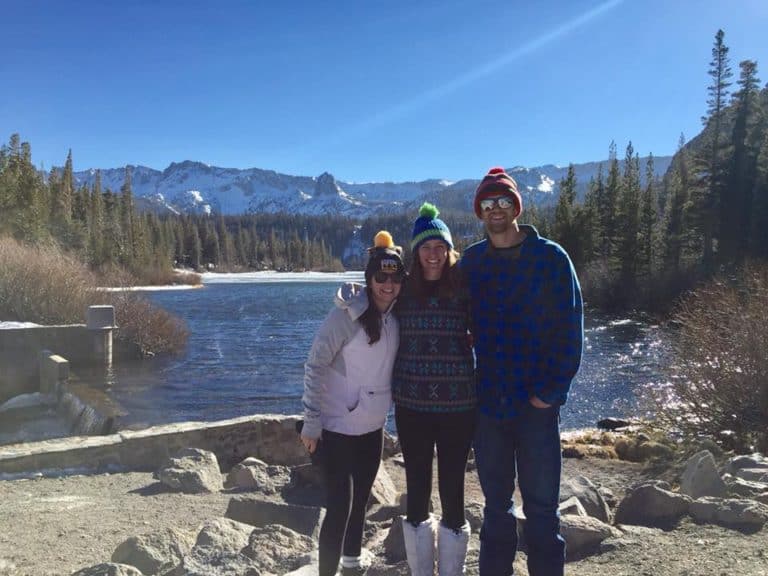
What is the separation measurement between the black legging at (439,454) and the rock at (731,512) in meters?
2.47

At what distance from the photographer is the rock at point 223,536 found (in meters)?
4.27

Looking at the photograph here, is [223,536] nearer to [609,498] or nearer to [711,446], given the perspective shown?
[609,498]

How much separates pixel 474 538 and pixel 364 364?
2.06 metres

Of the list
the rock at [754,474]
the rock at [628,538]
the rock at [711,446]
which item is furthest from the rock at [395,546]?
the rock at [711,446]

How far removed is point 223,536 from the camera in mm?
4391

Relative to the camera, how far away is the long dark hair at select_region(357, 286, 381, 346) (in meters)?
3.37

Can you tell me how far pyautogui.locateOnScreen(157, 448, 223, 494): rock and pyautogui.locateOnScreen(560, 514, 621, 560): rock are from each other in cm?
411

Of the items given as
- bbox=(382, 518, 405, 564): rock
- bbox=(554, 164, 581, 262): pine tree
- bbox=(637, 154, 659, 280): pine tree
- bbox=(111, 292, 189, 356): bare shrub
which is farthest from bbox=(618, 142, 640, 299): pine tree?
bbox=(382, 518, 405, 564): rock

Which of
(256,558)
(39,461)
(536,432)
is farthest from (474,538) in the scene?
(39,461)

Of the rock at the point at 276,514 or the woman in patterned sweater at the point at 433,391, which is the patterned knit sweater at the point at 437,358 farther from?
the rock at the point at 276,514

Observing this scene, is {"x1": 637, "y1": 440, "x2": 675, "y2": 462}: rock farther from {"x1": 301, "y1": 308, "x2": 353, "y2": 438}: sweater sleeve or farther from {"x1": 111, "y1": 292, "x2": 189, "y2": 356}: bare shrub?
{"x1": 111, "y1": 292, "x2": 189, "y2": 356}: bare shrub

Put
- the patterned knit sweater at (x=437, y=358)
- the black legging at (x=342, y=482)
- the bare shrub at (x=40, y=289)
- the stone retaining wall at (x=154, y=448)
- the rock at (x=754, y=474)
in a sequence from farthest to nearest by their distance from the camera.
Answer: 1. the bare shrub at (x=40, y=289)
2. the stone retaining wall at (x=154, y=448)
3. the rock at (x=754, y=474)
4. the black legging at (x=342, y=482)
5. the patterned knit sweater at (x=437, y=358)

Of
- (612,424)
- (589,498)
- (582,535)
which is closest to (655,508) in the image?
(589,498)

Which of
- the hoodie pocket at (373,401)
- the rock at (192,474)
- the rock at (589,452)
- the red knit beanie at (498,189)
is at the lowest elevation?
the rock at (589,452)
